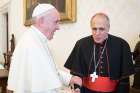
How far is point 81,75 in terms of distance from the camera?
3973mm

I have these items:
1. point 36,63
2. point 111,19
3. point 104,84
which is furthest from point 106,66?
point 111,19

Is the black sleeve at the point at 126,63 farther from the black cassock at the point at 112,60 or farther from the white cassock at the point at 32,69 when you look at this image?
the white cassock at the point at 32,69

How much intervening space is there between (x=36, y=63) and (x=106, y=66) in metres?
1.11

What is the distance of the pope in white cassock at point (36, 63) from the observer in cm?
309

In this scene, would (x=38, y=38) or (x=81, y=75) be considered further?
(x=81, y=75)

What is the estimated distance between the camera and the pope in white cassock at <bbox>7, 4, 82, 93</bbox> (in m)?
3.09

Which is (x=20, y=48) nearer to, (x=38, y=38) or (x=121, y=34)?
(x=38, y=38)

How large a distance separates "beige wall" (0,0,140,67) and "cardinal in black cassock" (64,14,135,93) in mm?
824

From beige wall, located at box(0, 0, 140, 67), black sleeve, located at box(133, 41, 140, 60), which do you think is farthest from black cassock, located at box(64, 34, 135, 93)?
beige wall, located at box(0, 0, 140, 67)

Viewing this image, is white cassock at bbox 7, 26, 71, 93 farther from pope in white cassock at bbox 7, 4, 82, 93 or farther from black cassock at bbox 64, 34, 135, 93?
black cassock at bbox 64, 34, 135, 93

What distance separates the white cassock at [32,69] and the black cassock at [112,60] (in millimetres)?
879

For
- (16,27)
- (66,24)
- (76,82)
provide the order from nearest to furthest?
1. (76,82)
2. (66,24)
3. (16,27)

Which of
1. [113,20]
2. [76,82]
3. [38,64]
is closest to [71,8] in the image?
[113,20]

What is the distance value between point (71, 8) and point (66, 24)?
0.48 m
